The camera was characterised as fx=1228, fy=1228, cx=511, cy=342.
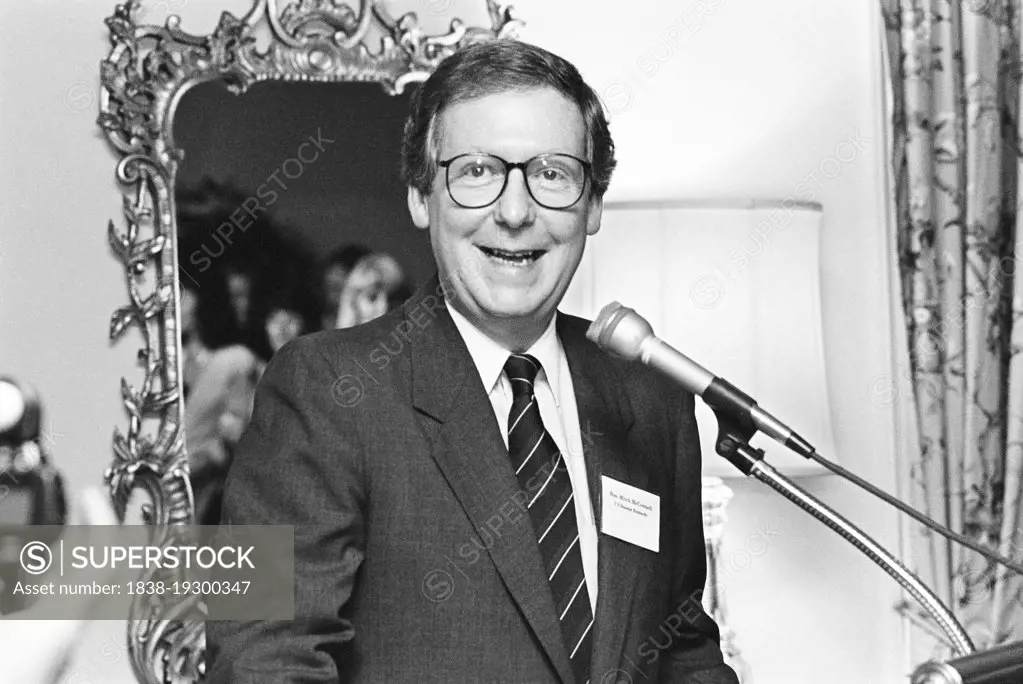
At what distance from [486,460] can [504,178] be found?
0.41 metres

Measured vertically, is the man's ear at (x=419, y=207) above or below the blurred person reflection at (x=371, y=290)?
below

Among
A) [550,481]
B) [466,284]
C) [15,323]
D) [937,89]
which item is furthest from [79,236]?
[937,89]

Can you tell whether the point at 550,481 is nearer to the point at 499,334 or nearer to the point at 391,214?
the point at 499,334

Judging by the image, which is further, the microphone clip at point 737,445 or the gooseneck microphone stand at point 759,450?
the microphone clip at point 737,445

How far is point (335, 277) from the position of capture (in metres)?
2.96

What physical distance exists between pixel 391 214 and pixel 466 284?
1.24m

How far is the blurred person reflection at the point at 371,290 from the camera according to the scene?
2.97 m

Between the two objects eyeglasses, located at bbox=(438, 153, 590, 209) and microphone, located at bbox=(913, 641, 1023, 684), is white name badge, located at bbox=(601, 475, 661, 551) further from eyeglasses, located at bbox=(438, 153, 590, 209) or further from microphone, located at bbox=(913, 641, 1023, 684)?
microphone, located at bbox=(913, 641, 1023, 684)

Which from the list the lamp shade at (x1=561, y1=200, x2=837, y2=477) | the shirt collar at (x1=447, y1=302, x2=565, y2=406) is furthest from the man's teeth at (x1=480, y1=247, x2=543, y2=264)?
the lamp shade at (x1=561, y1=200, x2=837, y2=477)

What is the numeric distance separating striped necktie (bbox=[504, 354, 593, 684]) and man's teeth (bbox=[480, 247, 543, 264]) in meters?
0.15

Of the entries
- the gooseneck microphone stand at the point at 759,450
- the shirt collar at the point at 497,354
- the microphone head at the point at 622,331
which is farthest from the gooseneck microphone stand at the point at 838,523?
the shirt collar at the point at 497,354

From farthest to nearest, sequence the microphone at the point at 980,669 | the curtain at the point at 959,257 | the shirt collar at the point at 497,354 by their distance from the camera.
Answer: the curtain at the point at 959,257
the shirt collar at the point at 497,354
the microphone at the point at 980,669

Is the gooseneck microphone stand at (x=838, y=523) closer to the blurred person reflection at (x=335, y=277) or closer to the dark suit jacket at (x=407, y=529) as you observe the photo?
the dark suit jacket at (x=407, y=529)

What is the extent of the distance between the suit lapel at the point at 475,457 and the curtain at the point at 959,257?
182 cm
